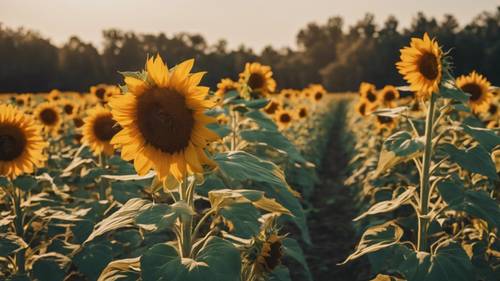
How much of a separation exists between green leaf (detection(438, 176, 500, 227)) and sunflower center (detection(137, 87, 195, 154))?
1715 mm

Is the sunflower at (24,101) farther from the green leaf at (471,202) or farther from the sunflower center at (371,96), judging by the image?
the green leaf at (471,202)

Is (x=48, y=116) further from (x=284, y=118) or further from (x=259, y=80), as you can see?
(x=284, y=118)

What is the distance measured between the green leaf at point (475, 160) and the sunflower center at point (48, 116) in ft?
19.3

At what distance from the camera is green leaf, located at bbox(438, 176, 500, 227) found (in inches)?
113

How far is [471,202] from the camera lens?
115 inches

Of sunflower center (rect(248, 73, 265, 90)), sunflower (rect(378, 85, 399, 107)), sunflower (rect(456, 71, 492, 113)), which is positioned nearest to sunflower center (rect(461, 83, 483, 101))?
sunflower (rect(456, 71, 492, 113))

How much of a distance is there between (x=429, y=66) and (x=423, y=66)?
5 centimetres

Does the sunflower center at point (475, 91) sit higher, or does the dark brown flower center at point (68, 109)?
the sunflower center at point (475, 91)

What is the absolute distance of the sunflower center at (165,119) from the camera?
2053 millimetres

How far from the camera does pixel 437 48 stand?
326 cm

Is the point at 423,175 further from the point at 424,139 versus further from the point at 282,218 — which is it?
the point at 282,218

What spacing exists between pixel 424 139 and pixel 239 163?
1479 millimetres

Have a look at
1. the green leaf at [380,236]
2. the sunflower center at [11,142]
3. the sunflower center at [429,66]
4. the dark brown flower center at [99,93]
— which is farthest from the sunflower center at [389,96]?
the sunflower center at [11,142]

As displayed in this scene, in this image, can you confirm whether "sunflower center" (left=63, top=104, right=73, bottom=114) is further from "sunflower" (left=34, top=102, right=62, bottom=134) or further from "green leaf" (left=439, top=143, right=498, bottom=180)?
"green leaf" (left=439, top=143, right=498, bottom=180)
